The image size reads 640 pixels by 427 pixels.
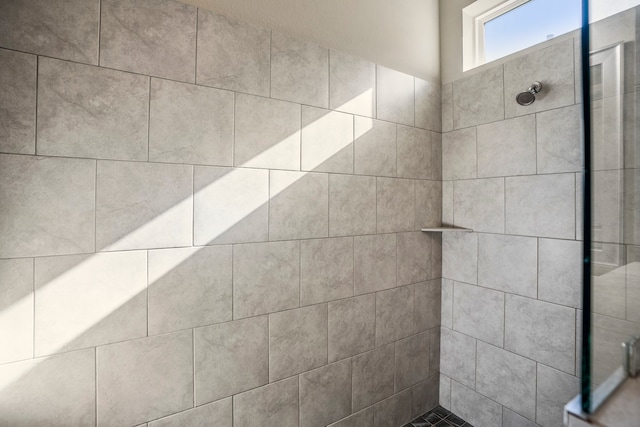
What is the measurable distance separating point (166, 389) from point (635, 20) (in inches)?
65.6

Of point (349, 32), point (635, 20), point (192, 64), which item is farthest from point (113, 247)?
point (635, 20)

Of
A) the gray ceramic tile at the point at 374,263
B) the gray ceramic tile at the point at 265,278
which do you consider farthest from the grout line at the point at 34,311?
the gray ceramic tile at the point at 374,263

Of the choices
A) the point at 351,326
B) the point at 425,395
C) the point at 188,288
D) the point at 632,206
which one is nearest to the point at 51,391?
the point at 188,288

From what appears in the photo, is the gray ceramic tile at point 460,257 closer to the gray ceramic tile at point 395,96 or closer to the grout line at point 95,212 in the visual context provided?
the gray ceramic tile at point 395,96

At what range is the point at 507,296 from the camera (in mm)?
1531

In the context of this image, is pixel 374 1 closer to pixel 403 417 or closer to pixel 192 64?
pixel 192 64

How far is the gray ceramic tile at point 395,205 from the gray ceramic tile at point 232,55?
0.74m

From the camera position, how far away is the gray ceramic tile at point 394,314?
1.56m

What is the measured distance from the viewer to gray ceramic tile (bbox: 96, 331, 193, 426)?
0.96 meters

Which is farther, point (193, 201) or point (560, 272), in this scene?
point (560, 272)

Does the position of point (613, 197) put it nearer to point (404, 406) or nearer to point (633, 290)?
point (633, 290)

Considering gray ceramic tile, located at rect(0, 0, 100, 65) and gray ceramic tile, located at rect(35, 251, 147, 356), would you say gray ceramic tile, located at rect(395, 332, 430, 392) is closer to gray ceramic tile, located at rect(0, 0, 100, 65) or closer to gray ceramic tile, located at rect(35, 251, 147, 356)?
gray ceramic tile, located at rect(35, 251, 147, 356)

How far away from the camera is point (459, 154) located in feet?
5.75

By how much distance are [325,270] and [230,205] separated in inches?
20.1
